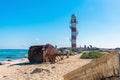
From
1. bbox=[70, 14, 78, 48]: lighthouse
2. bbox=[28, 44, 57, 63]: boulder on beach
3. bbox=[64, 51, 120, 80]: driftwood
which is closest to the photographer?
bbox=[64, 51, 120, 80]: driftwood

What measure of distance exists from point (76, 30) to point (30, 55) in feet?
112

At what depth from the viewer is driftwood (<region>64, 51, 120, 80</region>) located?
2521 mm

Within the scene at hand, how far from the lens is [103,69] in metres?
2.68

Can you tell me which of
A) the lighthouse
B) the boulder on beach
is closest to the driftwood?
the boulder on beach

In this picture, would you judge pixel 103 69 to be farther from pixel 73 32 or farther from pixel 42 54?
pixel 73 32

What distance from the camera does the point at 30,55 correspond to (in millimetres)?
24281

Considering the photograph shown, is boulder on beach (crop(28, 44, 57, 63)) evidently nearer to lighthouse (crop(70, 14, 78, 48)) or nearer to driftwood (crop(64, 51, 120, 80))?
driftwood (crop(64, 51, 120, 80))

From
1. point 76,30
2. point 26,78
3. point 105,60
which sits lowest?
point 26,78

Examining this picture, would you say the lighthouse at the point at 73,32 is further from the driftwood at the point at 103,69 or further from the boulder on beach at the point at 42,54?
the driftwood at the point at 103,69

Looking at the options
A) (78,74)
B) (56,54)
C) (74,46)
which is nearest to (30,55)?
(56,54)

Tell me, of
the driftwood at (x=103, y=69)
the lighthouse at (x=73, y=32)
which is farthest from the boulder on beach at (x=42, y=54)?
the lighthouse at (x=73, y=32)

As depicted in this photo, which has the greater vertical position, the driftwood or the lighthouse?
the lighthouse

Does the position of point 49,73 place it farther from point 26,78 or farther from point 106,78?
point 106,78

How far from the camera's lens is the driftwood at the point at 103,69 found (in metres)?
2.52
